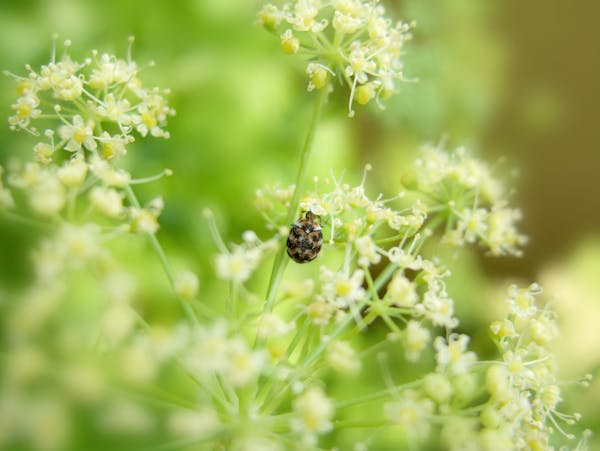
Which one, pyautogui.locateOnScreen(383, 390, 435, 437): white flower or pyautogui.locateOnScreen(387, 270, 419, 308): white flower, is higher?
pyautogui.locateOnScreen(387, 270, 419, 308): white flower

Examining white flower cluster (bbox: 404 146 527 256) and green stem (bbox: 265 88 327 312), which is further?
white flower cluster (bbox: 404 146 527 256)

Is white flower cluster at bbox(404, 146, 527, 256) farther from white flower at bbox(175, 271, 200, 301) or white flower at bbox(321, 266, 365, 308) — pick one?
white flower at bbox(175, 271, 200, 301)

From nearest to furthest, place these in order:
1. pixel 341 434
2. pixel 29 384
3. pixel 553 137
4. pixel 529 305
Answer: pixel 29 384 < pixel 529 305 < pixel 341 434 < pixel 553 137

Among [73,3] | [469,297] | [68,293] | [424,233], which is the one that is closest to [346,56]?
[424,233]

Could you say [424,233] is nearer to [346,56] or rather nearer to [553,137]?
[346,56]

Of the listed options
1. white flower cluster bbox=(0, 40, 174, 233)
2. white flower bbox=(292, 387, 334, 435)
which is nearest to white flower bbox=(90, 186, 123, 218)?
white flower cluster bbox=(0, 40, 174, 233)

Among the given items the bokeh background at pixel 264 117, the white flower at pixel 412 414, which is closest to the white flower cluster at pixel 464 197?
the bokeh background at pixel 264 117

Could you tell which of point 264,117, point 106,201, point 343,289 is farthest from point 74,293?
point 264,117

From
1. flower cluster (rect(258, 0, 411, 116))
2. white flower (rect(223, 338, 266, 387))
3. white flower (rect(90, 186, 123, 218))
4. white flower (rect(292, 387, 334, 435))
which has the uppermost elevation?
flower cluster (rect(258, 0, 411, 116))
